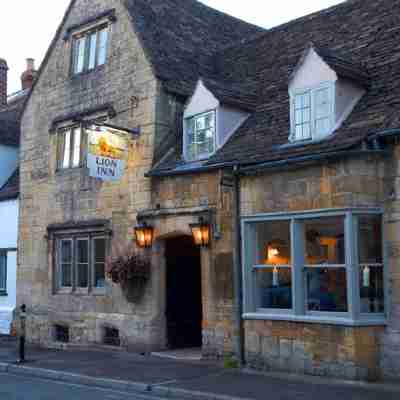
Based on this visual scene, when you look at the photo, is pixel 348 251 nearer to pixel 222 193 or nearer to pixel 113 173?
pixel 222 193

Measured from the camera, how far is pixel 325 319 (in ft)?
40.6

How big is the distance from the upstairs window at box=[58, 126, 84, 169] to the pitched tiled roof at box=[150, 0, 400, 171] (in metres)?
3.47

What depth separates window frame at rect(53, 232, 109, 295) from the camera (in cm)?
1825

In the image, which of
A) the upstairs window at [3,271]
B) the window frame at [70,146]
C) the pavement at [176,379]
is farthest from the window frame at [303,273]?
the upstairs window at [3,271]

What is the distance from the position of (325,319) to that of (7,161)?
1522 centimetres

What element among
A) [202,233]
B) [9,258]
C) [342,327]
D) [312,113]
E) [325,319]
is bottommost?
A: [342,327]

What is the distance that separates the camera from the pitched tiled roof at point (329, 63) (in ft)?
42.8

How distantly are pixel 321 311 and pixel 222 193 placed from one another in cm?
359

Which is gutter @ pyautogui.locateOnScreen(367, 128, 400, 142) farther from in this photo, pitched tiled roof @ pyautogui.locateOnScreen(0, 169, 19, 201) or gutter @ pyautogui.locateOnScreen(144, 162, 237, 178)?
pitched tiled roof @ pyautogui.locateOnScreen(0, 169, 19, 201)

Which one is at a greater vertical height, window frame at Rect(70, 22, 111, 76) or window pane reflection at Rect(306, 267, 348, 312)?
window frame at Rect(70, 22, 111, 76)

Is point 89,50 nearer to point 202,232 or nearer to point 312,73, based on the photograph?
point 202,232

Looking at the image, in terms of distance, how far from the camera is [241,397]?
10867 millimetres

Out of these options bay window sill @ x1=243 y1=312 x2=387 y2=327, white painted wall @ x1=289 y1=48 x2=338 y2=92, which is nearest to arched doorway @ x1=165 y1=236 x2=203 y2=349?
bay window sill @ x1=243 y1=312 x2=387 y2=327

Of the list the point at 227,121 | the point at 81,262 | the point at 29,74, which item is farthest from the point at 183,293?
the point at 29,74
